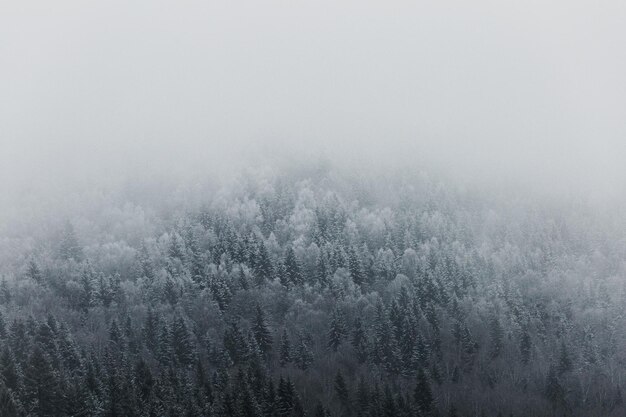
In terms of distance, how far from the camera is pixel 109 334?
16188cm

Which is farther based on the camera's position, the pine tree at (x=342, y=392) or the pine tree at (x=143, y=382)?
the pine tree at (x=342, y=392)

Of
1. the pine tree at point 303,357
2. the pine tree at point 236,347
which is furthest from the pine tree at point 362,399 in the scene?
the pine tree at point 236,347

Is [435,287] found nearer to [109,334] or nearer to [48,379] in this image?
[109,334]

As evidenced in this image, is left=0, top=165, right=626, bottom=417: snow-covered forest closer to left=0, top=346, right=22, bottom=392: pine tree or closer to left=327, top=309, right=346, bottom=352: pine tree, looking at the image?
left=0, top=346, right=22, bottom=392: pine tree

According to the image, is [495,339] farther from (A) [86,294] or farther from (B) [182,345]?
(A) [86,294]

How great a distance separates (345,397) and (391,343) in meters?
29.5

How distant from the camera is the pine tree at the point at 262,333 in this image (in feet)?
498

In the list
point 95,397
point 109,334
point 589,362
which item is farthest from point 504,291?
point 95,397

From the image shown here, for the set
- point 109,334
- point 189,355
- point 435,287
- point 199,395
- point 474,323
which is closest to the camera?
point 199,395

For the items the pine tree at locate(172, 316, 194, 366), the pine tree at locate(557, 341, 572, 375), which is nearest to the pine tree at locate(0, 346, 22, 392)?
the pine tree at locate(172, 316, 194, 366)

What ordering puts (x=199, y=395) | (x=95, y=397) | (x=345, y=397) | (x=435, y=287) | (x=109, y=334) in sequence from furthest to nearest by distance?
(x=435, y=287), (x=109, y=334), (x=345, y=397), (x=199, y=395), (x=95, y=397)

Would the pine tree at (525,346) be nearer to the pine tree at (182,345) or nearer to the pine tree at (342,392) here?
the pine tree at (342,392)

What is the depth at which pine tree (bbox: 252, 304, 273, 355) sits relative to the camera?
15188 cm

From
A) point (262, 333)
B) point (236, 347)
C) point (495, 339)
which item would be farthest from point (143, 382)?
point (495, 339)
